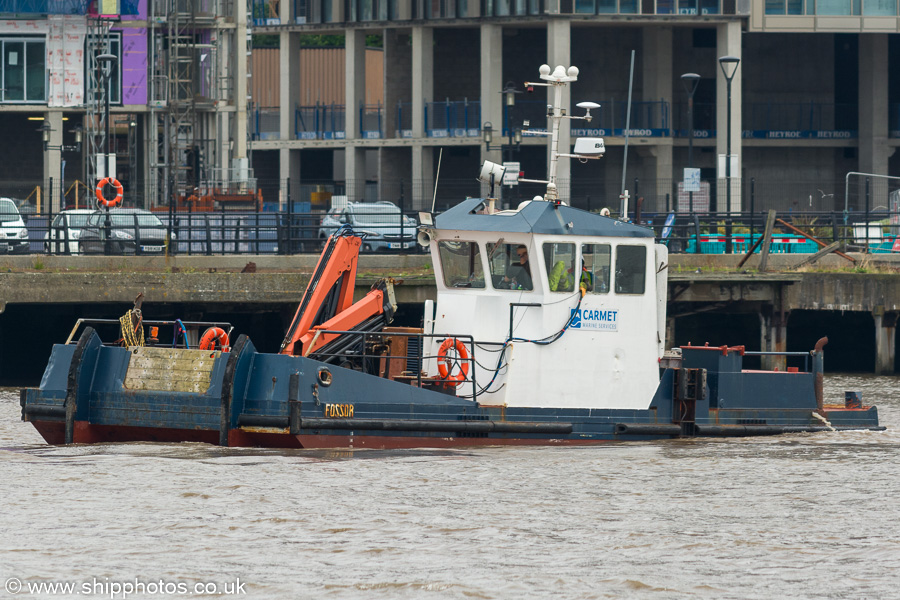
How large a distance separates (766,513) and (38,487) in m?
7.53

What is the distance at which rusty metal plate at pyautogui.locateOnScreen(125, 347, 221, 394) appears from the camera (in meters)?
16.6

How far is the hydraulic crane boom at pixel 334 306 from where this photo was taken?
17.7 meters

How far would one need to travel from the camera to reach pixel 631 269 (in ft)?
59.3

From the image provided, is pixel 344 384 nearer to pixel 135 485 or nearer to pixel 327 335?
pixel 327 335

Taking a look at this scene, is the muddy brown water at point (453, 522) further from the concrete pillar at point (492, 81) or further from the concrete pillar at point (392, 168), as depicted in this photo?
the concrete pillar at point (392, 168)

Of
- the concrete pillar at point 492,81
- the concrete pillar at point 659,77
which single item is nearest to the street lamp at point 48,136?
the concrete pillar at point 492,81

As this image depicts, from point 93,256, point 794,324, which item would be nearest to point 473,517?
point 93,256

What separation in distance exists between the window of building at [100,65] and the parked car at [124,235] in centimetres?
1955

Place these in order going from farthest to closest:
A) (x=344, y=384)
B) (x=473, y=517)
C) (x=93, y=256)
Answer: (x=93, y=256)
(x=344, y=384)
(x=473, y=517)

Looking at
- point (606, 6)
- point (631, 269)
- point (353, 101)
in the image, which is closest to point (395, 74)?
point (353, 101)

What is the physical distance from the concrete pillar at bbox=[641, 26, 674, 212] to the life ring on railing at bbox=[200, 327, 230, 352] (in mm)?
40241

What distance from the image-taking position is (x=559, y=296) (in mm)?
17703

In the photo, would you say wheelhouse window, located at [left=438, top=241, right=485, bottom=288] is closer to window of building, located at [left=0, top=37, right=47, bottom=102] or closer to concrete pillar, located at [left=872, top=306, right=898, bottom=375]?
concrete pillar, located at [left=872, top=306, right=898, bottom=375]

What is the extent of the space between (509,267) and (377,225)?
13.8m
